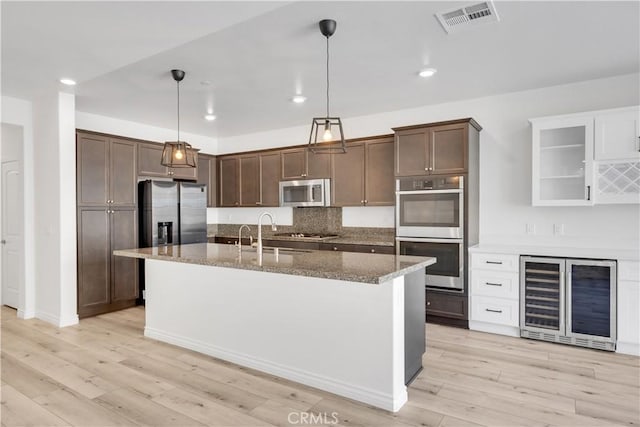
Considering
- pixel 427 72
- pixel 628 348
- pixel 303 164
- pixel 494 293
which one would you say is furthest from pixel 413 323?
pixel 303 164

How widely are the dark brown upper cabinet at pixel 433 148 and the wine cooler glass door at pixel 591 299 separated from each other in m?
1.45

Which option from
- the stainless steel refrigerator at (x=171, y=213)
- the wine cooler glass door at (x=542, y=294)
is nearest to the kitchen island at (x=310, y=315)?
the wine cooler glass door at (x=542, y=294)

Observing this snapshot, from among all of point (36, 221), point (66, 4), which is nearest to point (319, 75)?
point (66, 4)

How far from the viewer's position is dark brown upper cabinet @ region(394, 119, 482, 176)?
13.7 ft

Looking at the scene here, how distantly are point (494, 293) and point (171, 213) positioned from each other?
4201mm

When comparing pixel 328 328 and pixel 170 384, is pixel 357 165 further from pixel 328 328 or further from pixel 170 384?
pixel 170 384

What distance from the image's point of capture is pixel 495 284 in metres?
4.04

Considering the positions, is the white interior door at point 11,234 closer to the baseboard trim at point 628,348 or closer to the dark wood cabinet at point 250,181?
the dark wood cabinet at point 250,181

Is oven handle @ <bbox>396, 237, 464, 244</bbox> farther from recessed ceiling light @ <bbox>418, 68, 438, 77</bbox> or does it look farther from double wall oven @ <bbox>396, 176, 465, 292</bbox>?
recessed ceiling light @ <bbox>418, 68, 438, 77</bbox>

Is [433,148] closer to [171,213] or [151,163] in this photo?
[171,213]

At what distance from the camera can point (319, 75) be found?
376cm

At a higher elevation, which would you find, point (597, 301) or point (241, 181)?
point (241, 181)

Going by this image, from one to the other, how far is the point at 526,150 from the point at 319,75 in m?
2.48

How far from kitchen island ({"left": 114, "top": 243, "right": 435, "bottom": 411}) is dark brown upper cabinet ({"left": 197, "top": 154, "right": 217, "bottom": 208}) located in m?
2.92
